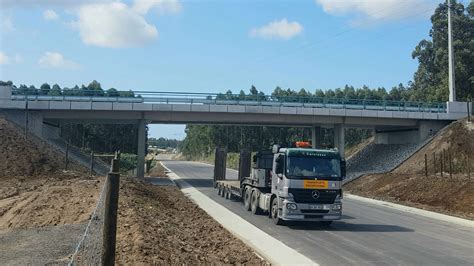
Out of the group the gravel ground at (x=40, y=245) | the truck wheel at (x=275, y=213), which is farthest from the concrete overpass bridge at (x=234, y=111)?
the gravel ground at (x=40, y=245)

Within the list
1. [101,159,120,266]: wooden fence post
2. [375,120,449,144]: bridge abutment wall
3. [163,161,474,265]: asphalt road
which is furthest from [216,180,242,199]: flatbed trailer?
[375,120,449,144]: bridge abutment wall

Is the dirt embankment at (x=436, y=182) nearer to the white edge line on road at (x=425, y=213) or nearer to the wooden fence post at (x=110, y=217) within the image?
the white edge line on road at (x=425, y=213)

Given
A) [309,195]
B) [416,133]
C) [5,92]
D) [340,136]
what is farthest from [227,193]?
[416,133]

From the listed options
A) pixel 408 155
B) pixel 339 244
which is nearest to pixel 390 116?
pixel 408 155

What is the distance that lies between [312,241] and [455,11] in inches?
2892

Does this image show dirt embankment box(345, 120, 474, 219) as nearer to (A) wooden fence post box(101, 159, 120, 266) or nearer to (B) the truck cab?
(B) the truck cab

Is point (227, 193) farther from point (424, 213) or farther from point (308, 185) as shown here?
point (308, 185)

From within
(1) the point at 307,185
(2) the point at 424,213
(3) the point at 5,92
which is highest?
(3) the point at 5,92

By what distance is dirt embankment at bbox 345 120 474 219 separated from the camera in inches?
985

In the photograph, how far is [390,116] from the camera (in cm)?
4666

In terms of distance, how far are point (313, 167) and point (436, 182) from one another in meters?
14.7

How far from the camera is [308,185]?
56.1ft

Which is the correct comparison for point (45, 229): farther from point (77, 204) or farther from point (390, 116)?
point (390, 116)

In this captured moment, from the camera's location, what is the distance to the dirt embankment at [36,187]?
52.0ft
